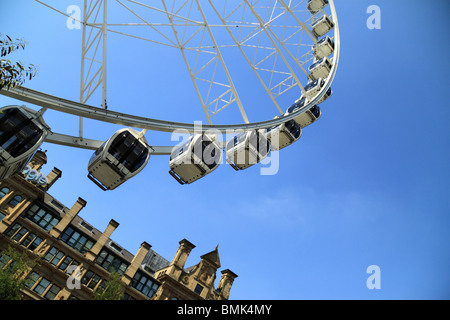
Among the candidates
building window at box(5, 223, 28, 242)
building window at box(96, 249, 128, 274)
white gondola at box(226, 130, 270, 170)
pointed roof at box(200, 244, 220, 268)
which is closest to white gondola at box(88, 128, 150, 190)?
white gondola at box(226, 130, 270, 170)

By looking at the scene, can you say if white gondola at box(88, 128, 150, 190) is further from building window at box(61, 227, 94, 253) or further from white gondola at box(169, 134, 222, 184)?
building window at box(61, 227, 94, 253)

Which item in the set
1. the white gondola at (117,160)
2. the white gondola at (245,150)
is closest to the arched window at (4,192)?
the white gondola at (117,160)

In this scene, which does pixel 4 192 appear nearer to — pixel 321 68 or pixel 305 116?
pixel 305 116

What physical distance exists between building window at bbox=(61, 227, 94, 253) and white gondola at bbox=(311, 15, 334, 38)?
111 ft

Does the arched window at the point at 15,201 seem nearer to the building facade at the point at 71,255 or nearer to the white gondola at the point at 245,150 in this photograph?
the building facade at the point at 71,255

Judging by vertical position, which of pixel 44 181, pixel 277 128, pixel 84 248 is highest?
pixel 277 128

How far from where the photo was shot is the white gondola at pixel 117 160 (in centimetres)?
1761

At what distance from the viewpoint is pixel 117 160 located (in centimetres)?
1770

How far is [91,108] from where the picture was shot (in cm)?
1565

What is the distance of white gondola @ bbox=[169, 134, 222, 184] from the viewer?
64.2ft
